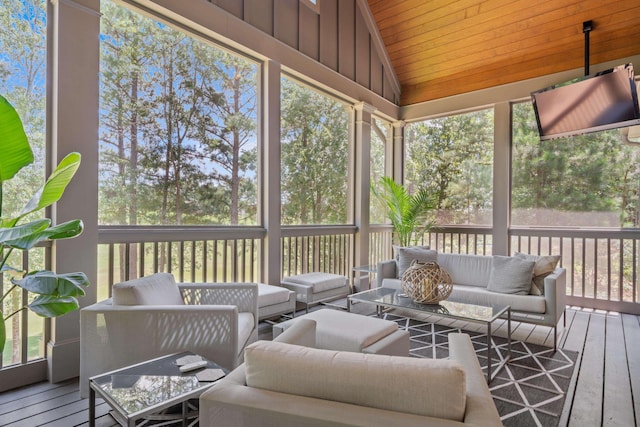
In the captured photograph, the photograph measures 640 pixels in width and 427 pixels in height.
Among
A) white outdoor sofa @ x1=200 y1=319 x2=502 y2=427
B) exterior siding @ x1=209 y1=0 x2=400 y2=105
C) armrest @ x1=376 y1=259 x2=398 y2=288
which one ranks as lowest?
armrest @ x1=376 y1=259 x2=398 y2=288

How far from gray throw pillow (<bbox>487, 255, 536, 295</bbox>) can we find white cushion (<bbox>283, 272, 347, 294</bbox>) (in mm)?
1661

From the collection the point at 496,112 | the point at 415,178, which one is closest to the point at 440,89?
the point at 496,112

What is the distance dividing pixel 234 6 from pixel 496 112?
402cm

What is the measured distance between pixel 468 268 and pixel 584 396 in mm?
2046

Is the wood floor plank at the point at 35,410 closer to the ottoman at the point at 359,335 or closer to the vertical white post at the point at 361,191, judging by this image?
the ottoman at the point at 359,335

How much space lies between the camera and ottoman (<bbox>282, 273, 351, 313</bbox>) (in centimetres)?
386

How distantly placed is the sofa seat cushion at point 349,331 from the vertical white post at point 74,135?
1.67 metres

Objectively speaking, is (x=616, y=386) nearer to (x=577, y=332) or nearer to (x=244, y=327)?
(x=577, y=332)

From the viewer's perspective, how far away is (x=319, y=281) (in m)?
3.99

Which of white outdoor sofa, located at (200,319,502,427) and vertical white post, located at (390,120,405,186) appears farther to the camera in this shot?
vertical white post, located at (390,120,405,186)

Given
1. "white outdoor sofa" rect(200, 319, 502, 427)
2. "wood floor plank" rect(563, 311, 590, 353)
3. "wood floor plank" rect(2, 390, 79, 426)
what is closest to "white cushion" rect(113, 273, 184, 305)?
"wood floor plank" rect(2, 390, 79, 426)

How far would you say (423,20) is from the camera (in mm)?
5352

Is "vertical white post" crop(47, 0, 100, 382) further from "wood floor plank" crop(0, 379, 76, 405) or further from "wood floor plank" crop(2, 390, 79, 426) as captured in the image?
"wood floor plank" crop(2, 390, 79, 426)

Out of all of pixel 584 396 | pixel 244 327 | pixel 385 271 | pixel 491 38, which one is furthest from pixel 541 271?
pixel 491 38
